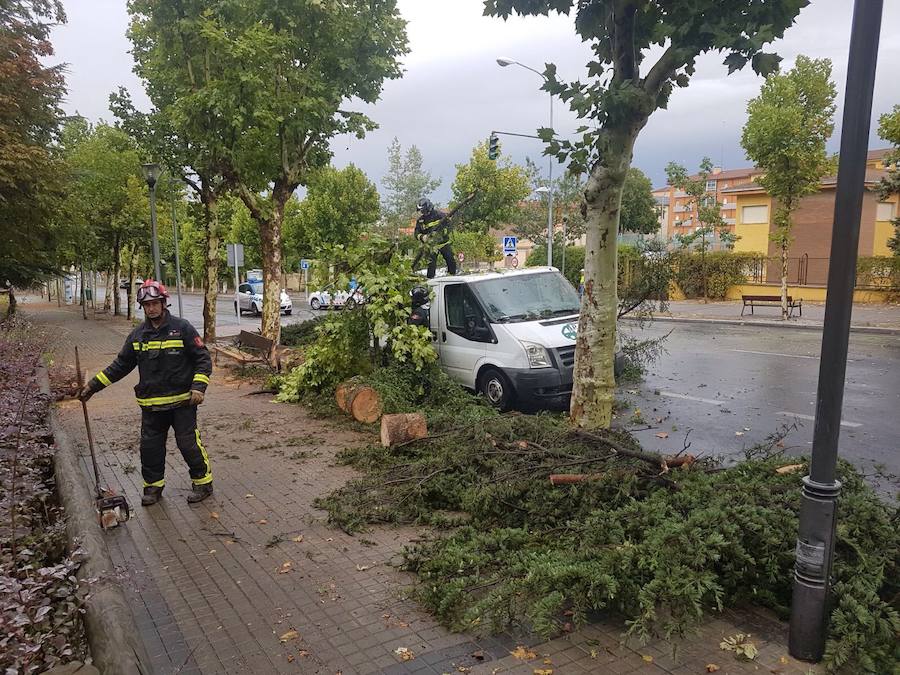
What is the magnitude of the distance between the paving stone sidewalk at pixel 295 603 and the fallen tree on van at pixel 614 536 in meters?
0.15

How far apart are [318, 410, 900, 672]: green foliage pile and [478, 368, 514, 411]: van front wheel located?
3090 millimetres

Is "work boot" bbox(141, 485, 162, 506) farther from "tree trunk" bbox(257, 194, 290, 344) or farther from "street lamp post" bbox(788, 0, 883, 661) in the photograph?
"tree trunk" bbox(257, 194, 290, 344)

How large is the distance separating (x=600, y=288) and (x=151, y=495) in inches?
169

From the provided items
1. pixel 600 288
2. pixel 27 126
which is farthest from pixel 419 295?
pixel 27 126

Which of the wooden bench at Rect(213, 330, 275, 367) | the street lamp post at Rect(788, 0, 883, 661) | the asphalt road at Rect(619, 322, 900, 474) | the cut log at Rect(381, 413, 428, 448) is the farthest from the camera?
the wooden bench at Rect(213, 330, 275, 367)

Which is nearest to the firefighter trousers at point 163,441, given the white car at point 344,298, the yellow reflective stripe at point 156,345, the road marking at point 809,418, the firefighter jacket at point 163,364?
the firefighter jacket at point 163,364

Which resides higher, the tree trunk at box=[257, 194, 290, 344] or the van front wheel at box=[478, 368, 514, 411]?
the tree trunk at box=[257, 194, 290, 344]

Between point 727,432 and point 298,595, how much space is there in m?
5.87

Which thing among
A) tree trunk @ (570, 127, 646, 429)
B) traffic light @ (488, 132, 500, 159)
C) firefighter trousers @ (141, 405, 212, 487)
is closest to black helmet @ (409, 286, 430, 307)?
tree trunk @ (570, 127, 646, 429)

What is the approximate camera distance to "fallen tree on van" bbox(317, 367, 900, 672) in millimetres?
3293

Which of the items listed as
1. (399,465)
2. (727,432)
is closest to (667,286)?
(727,432)

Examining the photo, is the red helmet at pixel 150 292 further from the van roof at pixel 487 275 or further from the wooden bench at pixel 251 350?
the wooden bench at pixel 251 350

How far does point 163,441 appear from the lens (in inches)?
227

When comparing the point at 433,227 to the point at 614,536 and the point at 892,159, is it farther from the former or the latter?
the point at 892,159
